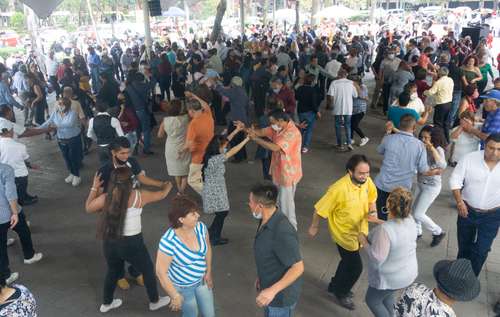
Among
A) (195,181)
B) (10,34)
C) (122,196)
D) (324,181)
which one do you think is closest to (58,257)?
(195,181)

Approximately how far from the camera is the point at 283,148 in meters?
4.74

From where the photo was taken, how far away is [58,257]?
17.3 feet

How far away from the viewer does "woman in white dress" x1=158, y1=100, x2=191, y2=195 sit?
6.00 m

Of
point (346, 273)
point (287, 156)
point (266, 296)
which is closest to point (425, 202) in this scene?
point (346, 273)

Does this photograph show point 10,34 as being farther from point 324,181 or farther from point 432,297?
point 432,297

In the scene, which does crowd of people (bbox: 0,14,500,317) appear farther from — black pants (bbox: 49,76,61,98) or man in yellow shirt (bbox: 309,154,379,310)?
black pants (bbox: 49,76,61,98)

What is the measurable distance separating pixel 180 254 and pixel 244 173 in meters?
4.80

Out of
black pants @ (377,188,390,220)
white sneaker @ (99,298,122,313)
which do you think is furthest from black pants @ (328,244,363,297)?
white sneaker @ (99,298,122,313)

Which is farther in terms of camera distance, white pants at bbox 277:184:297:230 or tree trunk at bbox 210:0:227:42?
Result: tree trunk at bbox 210:0:227:42

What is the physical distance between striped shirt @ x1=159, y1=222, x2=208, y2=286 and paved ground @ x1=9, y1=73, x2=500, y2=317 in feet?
3.81

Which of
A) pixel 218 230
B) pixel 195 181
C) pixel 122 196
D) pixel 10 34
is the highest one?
pixel 10 34

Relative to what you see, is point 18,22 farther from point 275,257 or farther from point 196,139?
point 275,257

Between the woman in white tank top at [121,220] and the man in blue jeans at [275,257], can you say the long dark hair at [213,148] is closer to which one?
the woman in white tank top at [121,220]

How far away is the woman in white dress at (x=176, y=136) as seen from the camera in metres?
6.00
